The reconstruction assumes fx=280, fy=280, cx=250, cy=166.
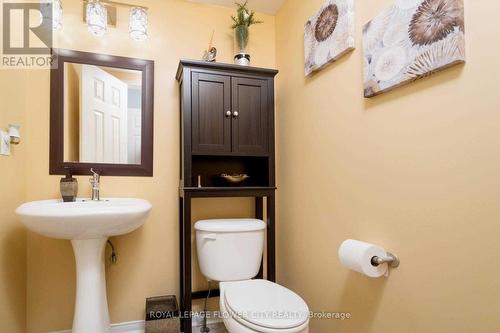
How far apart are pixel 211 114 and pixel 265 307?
1080mm

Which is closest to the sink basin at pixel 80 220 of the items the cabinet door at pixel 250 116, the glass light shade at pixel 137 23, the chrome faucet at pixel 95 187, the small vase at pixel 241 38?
the chrome faucet at pixel 95 187

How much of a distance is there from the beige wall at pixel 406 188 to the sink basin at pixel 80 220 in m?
0.97

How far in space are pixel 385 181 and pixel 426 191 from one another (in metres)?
0.18

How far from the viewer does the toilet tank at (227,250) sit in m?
1.58

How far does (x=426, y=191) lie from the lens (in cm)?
98

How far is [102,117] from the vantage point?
175 cm

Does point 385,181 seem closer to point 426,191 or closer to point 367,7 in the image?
point 426,191

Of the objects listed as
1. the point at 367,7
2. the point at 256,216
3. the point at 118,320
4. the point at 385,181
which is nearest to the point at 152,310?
the point at 118,320

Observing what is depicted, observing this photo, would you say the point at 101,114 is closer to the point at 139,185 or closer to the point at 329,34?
the point at 139,185

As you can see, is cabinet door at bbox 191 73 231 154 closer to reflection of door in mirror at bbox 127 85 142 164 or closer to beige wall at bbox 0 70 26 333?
reflection of door in mirror at bbox 127 85 142 164

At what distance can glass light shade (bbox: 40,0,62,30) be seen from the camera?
62.4 inches

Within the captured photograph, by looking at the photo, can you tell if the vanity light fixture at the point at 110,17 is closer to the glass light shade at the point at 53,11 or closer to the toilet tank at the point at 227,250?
the glass light shade at the point at 53,11

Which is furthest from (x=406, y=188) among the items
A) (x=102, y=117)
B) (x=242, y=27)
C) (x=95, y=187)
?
Answer: (x=102, y=117)

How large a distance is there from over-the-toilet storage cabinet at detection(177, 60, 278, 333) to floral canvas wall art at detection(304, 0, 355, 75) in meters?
0.31
